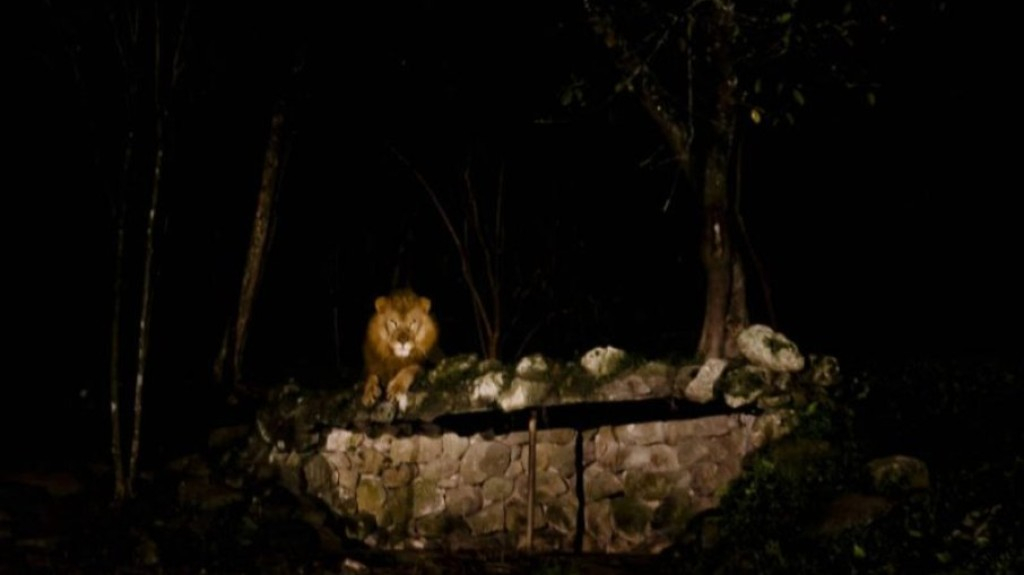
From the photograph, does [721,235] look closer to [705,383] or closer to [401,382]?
[705,383]

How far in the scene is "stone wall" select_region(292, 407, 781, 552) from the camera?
9.74 meters

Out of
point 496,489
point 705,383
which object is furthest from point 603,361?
point 496,489

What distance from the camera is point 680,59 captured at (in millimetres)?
11367

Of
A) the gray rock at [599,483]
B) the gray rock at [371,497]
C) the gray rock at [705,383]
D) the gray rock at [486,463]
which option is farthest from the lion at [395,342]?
the gray rock at [705,383]

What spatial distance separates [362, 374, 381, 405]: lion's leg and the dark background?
7.08 ft

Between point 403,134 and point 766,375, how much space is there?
806 cm

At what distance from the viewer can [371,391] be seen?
10.0m

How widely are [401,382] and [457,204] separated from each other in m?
6.29

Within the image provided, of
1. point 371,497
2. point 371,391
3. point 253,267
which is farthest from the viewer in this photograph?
point 253,267

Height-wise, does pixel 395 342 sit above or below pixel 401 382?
above

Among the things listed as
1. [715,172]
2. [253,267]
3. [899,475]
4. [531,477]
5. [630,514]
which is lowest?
[630,514]

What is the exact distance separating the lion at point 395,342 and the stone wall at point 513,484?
712 millimetres

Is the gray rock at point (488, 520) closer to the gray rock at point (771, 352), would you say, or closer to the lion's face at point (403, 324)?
the lion's face at point (403, 324)

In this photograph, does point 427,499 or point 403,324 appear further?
point 427,499
